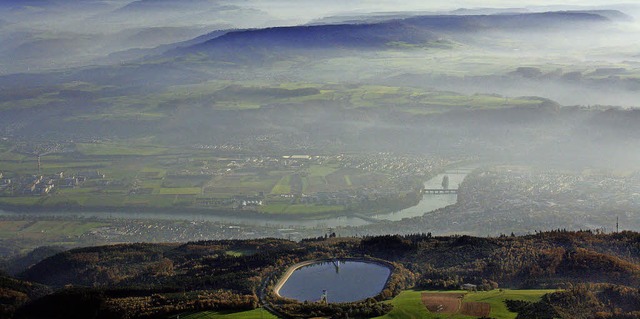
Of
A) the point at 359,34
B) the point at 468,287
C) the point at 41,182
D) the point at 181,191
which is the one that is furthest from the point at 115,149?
the point at 359,34

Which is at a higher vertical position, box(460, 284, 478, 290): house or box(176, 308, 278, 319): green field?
box(176, 308, 278, 319): green field

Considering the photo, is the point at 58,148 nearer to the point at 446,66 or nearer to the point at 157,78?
the point at 157,78

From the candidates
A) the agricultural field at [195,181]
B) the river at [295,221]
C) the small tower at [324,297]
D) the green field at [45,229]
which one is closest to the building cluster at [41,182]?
the agricultural field at [195,181]

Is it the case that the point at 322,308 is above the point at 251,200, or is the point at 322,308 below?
above

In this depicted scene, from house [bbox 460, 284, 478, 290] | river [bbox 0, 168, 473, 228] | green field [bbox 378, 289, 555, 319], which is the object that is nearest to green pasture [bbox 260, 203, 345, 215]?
river [bbox 0, 168, 473, 228]

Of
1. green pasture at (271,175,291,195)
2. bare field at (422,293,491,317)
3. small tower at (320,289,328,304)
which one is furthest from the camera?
green pasture at (271,175,291,195)

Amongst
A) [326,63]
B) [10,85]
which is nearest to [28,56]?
[10,85]

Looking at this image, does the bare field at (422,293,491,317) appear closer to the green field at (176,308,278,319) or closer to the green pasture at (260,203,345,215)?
the green field at (176,308,278,319)
